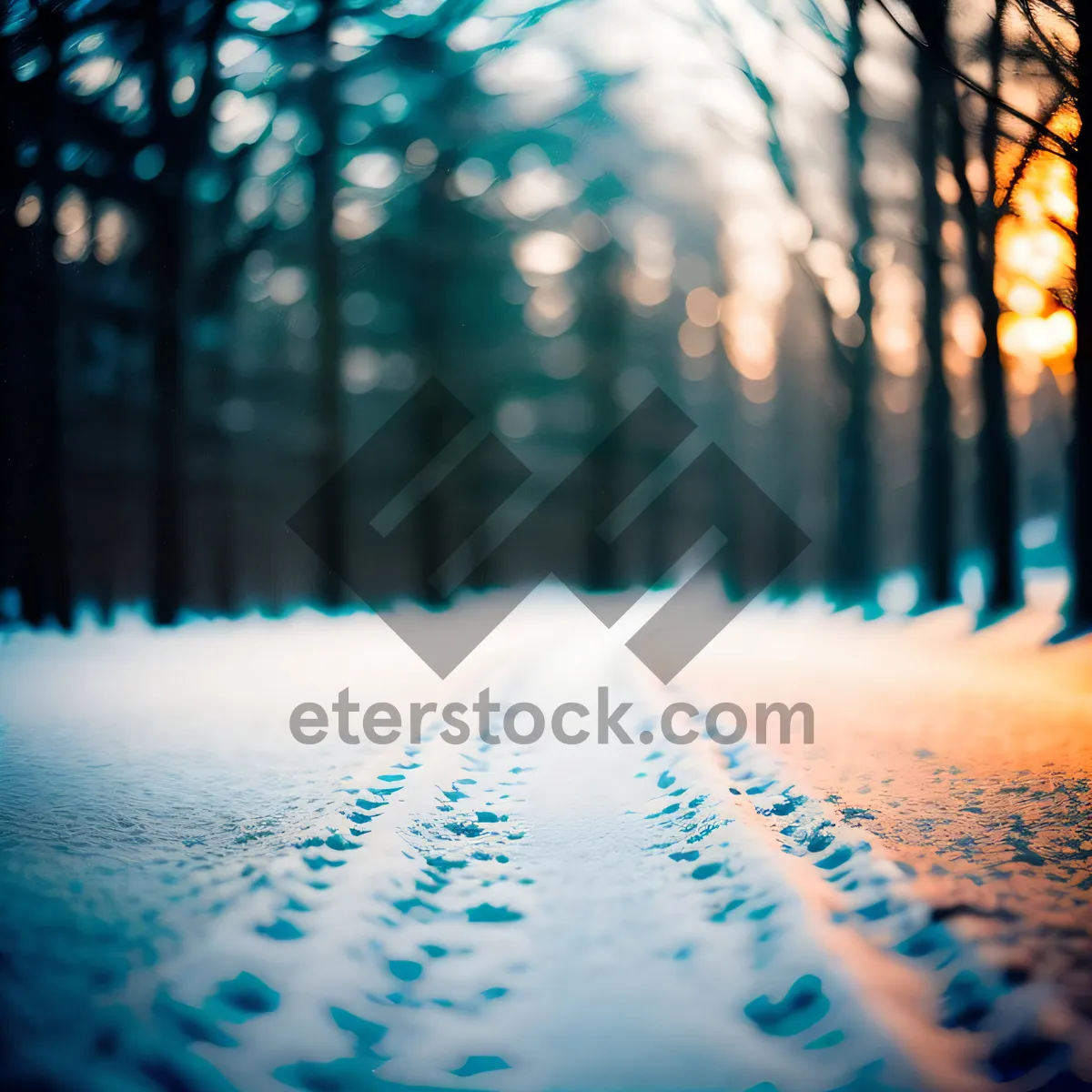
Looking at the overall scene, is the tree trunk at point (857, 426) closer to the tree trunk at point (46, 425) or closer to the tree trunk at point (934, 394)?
the tree trunk at point (934, 394)

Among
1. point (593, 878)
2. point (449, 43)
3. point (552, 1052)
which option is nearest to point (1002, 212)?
point (449, 43)

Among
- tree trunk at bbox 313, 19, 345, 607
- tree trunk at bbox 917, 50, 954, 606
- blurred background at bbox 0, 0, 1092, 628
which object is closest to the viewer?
blurred background at bbox 0, 0, 1092, 628

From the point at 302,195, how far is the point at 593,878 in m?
13.6

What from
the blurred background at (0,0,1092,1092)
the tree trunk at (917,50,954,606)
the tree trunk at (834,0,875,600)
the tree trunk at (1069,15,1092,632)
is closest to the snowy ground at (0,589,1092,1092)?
the blurred background at (0,0,1092,1092)

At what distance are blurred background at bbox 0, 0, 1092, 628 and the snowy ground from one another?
693cm

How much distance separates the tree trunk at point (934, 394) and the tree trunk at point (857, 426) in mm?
1048

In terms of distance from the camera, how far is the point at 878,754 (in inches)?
217

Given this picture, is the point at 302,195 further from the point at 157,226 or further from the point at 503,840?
the point at 503,840

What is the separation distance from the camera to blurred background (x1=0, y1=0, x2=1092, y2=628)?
35.5 ft

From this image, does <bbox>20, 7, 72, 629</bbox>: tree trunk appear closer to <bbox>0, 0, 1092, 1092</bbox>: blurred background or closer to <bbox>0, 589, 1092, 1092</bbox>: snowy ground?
<bbox>0, 0, 1092, 1092</bbox>: blurred background

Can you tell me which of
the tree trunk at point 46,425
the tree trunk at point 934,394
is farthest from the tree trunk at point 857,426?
the tree trunk at point 46,425

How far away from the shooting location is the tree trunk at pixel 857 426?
42.3ft

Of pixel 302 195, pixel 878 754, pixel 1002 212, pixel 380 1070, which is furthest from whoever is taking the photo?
pixel 302 195

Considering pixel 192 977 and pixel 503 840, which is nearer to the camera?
pixel 192 977
